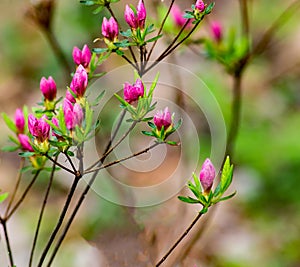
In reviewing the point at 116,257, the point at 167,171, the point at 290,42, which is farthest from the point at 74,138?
the point at 290,42

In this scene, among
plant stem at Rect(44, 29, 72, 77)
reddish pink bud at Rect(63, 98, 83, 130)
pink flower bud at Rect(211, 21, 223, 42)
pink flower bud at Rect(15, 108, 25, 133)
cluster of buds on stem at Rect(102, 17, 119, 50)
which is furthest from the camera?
plant stem at Rect(44, 29, 72, 77)

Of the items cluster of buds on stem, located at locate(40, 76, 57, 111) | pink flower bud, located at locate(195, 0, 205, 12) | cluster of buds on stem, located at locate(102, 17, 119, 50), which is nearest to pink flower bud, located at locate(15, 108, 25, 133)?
cluster of buds on stem, located at locate(40, 76, 57, 111)

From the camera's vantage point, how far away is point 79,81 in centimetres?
99

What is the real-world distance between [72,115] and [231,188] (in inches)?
86.8

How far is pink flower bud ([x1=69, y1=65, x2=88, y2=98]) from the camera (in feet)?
3.23

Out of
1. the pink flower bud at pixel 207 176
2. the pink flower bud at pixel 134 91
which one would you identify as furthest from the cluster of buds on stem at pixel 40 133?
the pink flower bud at pixel 207 176

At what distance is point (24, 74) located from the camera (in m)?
4.05

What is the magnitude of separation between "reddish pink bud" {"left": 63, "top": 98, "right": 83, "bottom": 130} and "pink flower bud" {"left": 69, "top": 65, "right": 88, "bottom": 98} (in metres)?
0.04

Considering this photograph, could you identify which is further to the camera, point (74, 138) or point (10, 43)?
point (10, 43)

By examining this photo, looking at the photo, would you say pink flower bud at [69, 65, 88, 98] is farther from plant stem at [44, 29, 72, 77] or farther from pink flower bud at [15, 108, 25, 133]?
plant stem at [44, 29, 72, 77]

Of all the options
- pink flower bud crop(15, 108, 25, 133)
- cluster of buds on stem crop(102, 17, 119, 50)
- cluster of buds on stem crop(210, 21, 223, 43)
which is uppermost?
cluster of buds on stem crop(102, 17, 119, 50)

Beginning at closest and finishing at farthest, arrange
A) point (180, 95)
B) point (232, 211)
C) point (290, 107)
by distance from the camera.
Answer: point (180, 95), point (232, 211), point (290, 107)

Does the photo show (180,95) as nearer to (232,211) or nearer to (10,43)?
(232,211)

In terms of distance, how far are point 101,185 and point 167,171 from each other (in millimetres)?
577
